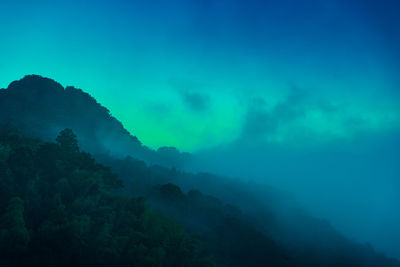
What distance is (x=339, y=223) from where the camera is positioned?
167 meters

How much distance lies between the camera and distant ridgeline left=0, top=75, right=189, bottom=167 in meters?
74.9

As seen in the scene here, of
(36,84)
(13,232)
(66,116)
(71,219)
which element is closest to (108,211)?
(71,219)

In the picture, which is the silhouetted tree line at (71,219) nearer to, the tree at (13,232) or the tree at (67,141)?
the tree at (13,232)

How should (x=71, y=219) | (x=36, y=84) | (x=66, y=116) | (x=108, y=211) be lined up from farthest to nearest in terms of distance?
(x=36, y=84) < (x=66, y=116) < (x=108, y=211) < (x=71, y=219)

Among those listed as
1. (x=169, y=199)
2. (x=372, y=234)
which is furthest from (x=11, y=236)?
(x=372, y=234)

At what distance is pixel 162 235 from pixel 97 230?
296 inches

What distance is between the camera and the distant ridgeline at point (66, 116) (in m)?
74.9

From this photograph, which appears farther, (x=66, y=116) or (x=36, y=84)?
(x=36, y=84)

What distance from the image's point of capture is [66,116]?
88.1 m

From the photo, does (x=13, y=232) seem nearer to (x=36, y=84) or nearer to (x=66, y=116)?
(x=66, y=116)

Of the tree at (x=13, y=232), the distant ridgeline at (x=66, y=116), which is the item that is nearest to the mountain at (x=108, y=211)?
the tree at (x=13, y=232)

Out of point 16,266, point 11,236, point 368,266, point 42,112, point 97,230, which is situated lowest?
point 16,266

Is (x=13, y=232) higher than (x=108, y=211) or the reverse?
the reverse

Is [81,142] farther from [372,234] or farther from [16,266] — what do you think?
[372,234]
